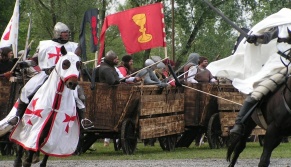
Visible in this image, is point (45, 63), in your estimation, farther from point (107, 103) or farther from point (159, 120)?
point (159, 120)

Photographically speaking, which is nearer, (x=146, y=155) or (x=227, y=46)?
(x=146, y=155)

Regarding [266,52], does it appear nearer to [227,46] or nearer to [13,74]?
[13,74]

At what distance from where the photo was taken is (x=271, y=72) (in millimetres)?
14031

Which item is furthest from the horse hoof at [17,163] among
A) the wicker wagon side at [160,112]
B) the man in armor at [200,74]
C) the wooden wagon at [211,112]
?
the man in armor at [200,74]

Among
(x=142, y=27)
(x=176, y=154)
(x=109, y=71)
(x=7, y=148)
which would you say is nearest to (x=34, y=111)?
(x=109, y=71)

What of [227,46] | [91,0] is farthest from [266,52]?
[227,46]

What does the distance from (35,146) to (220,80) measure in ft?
29.9

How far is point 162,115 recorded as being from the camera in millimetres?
20688

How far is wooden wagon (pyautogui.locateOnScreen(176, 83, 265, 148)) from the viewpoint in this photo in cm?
2177

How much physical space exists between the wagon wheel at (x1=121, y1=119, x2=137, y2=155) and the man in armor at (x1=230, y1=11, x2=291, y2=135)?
518 cm

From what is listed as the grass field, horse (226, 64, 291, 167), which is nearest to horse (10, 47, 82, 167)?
horse (226, 64, 291, 167)

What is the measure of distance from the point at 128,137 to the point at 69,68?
5184 millimetres

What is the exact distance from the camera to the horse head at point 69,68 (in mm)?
14078

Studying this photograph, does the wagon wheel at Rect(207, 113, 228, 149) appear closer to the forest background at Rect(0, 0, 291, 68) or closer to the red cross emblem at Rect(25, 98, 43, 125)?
the red cross emblem at Rect(25, 98, 43, 125)
